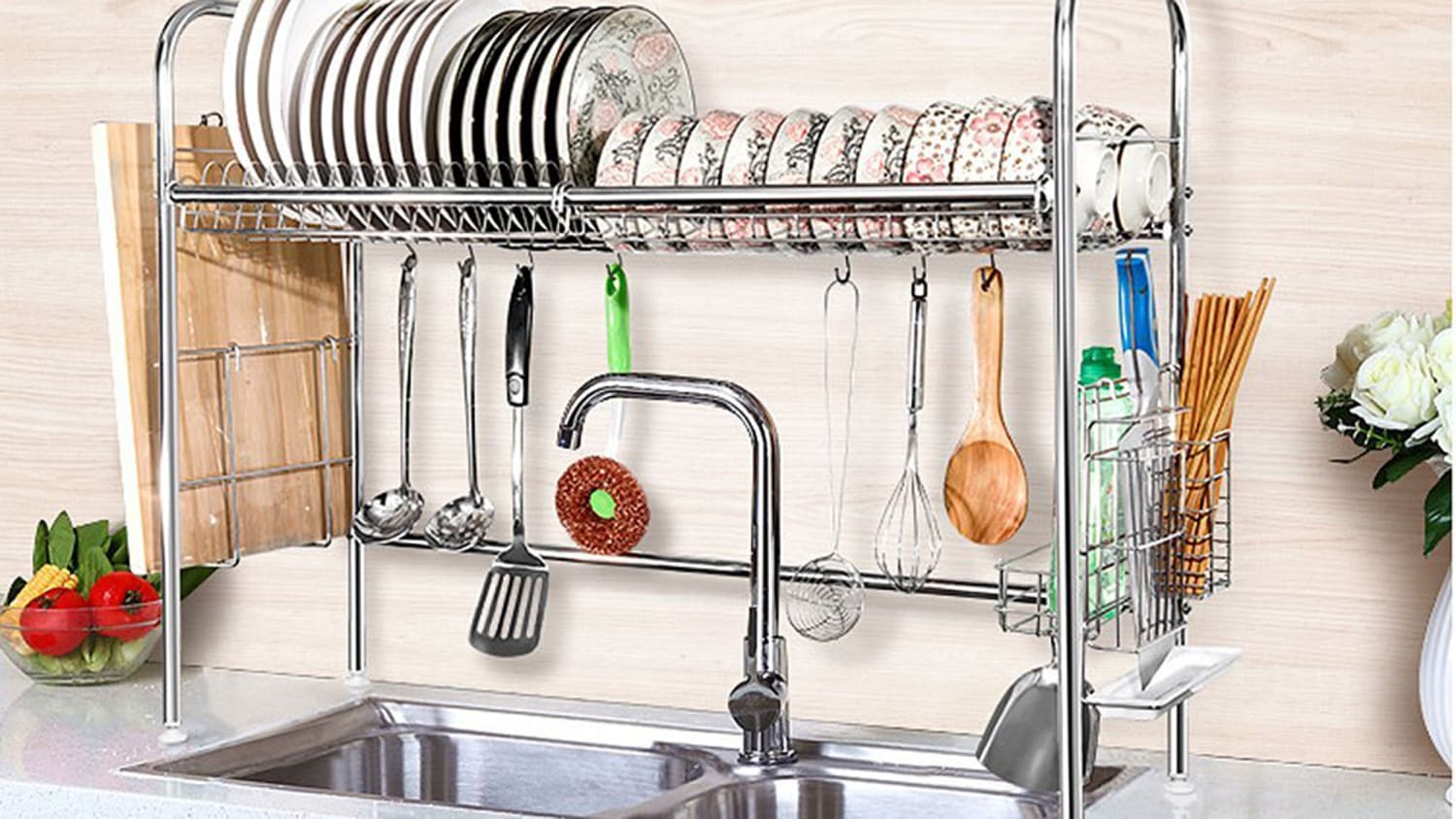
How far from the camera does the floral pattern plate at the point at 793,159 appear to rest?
1.66m

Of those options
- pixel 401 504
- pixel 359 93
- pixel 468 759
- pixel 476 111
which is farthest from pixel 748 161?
pixel 468 759

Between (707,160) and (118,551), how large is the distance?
0.84 metres

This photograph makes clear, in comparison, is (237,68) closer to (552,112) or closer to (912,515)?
(552,112)

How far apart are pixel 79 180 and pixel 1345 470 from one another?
1345 mm

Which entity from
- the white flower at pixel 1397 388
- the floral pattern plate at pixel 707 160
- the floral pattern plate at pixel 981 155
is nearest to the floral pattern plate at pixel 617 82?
the floral pattern plate at pixel 707 160

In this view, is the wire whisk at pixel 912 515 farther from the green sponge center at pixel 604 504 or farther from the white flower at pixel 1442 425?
the white flower at pixel 1442 425

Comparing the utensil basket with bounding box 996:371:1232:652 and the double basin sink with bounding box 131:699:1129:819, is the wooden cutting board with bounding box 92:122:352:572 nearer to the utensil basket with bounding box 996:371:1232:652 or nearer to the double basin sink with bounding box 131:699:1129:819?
the double basin sink with bounding box 131:699:1129:819

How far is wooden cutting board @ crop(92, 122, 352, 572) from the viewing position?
6.26ft

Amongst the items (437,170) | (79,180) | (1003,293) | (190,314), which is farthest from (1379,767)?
(79,180)

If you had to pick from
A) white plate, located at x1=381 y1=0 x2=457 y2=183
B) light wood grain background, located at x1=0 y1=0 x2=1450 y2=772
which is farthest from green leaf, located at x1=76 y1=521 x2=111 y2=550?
white plate, located at x1=381 y1=0 x2=457 y2=183

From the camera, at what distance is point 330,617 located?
7.14 ft

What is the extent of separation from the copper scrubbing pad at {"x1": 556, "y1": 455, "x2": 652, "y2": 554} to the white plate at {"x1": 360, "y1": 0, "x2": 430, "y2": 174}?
0.33m

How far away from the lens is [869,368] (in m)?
1.93

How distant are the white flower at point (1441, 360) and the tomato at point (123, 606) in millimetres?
1232
